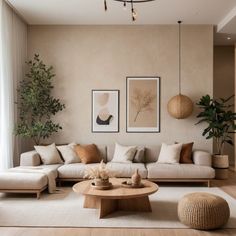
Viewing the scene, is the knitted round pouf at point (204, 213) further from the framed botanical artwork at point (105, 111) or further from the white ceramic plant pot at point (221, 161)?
the framed botanical artwork at point (105, 111)

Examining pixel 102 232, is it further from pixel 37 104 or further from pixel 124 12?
pixel 124 12

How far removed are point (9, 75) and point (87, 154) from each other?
2.08 meters

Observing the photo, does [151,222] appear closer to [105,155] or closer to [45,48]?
[105,155]

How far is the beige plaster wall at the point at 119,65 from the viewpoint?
7.21 meters

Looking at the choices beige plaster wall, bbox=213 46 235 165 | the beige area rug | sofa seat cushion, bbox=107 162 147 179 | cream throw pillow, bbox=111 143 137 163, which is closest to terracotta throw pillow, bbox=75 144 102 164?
cream throw pillow, bbox=111 143 137 163

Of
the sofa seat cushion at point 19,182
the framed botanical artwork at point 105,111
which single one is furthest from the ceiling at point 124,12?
the sofa seat cushion at point 19,182

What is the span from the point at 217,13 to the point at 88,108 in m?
3.19

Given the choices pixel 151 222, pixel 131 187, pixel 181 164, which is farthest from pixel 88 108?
pixel 151 222

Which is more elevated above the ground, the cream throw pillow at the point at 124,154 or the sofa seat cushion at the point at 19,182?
the cream throw pillow at the point at 124,154

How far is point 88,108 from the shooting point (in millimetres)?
7254

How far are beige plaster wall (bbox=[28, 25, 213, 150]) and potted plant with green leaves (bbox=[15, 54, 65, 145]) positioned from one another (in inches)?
9.8

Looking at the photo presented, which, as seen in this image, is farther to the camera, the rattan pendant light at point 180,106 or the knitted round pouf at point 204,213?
the rattan pendant light at point 180,106

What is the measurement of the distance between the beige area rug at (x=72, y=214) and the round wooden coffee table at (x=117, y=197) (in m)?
0.11

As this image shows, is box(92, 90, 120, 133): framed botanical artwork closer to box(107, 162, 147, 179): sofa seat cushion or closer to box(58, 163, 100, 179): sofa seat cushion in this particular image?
box(107, 162, 147, 179): sofa seat cushion
